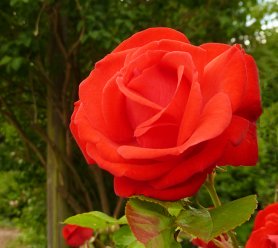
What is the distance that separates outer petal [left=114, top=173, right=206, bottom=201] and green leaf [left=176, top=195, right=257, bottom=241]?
3cm

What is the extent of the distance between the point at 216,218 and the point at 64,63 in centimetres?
328

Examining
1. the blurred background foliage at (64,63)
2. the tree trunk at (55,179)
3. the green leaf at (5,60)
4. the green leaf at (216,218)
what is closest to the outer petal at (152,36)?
the green leaf at (216,218)

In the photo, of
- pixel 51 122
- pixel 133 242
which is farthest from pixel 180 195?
pixel 51 122

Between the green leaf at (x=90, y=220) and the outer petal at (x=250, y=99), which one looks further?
the green leaf at (x=90, y=220)

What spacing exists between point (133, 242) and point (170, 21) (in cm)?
291

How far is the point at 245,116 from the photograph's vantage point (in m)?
0.39

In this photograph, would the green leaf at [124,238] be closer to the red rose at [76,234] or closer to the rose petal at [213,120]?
the rose petal at [213,120]

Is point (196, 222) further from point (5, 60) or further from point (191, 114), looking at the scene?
point (5, 60)

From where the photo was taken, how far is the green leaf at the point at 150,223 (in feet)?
1.25

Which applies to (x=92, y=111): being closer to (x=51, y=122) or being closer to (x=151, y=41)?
(x=151, y=41)

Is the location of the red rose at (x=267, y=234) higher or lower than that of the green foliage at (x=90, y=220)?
higher

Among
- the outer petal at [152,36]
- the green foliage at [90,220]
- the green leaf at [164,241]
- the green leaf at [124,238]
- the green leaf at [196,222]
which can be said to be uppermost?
the outer petal at [152,36]

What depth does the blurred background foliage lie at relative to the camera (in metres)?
2.89

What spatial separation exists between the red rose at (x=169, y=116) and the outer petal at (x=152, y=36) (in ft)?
0.04
